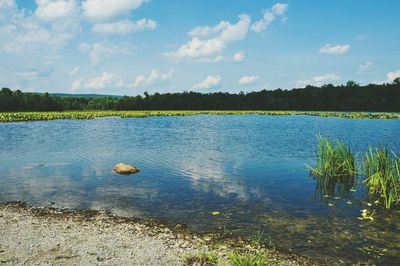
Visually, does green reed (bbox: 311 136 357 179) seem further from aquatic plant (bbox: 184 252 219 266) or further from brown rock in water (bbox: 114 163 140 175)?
aquatic plant (bbox: 184 252 219 266)

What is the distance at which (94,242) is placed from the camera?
924cm

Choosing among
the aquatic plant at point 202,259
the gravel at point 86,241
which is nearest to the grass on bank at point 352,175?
the aquatic plant at point 202,259

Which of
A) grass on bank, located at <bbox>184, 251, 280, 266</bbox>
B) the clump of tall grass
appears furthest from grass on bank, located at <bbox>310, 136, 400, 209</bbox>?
grass on bank, located at <bbox>184, 251, 280, 266</bbox>

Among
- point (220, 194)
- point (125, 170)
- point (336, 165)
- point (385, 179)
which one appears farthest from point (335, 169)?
point (125, 170)

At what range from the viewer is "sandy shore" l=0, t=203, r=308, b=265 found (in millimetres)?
8227

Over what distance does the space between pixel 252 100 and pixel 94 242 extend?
13956 centimetres

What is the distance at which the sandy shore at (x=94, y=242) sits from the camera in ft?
27.0

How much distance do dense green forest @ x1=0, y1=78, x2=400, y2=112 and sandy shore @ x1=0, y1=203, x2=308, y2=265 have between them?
102 m

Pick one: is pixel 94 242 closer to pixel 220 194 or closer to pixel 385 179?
pixel 220 194

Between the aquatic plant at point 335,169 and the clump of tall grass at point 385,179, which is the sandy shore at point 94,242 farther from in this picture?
the aquatic plant at point 335,169

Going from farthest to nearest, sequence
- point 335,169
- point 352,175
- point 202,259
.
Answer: point 335,169
point 352,175
point 202,259

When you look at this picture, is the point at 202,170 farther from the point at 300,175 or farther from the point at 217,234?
the point at 217,234

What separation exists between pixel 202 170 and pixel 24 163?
1174 centimetres

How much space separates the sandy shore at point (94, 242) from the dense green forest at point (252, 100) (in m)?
102
